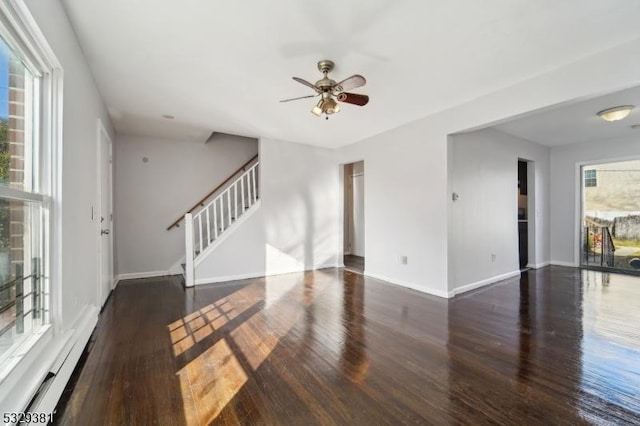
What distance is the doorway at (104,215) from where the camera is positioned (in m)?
3.34

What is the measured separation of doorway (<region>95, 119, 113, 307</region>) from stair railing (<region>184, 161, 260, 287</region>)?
1.00m

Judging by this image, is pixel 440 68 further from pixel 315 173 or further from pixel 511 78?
pixel 315 173

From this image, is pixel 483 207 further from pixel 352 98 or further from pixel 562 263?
pixel 562 263

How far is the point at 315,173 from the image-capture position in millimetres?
5762

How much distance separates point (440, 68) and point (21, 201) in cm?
332

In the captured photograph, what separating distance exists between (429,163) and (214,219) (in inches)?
141

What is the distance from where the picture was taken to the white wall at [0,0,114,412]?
153 cm

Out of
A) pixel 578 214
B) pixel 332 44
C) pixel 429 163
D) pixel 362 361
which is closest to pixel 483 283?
pixel 429 163

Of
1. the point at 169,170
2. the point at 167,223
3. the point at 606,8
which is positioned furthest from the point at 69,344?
the point at 606,8

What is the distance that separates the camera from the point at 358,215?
24.8 feet

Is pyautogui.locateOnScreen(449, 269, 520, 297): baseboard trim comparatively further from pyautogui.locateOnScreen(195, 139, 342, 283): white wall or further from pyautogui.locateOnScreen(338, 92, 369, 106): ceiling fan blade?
pyautogui.locateOnScreen(338, 92, 369, 106): ceiling fan blade

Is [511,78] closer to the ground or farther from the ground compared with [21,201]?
farther from the ground

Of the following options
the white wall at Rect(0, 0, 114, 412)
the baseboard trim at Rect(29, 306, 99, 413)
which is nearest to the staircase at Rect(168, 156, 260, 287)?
the white wall at Rect(0, 0, 114, 412)

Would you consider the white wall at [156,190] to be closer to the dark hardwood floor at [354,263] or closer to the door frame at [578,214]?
the dark hardwood floor at [354,263]
